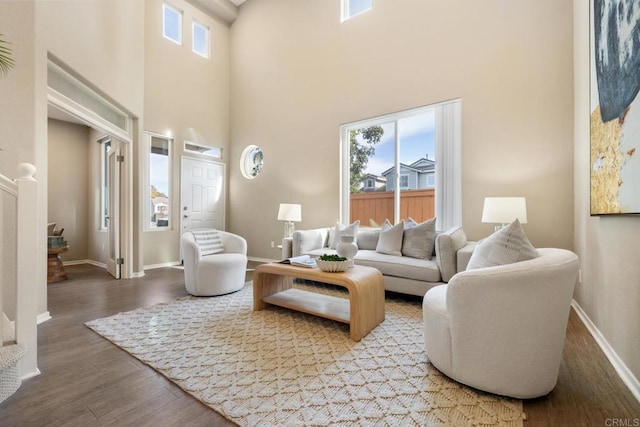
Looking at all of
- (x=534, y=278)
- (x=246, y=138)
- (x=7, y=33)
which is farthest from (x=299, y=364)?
(x=246, y=138)

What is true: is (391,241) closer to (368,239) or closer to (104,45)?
(368,239)

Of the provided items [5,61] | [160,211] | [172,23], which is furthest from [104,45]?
[160,211]

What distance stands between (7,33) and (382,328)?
374 centimetres

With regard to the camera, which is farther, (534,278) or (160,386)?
(160,386)

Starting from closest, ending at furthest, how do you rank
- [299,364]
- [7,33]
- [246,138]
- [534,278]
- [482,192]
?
[534,278] → [299,364] → [7,33] → [482,192] → [246,138]

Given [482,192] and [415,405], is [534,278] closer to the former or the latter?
[415,405]

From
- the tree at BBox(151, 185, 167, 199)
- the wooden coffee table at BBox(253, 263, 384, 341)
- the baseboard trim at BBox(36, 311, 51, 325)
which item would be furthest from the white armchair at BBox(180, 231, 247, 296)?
the tree at BBox(151, 185, 167, 199)

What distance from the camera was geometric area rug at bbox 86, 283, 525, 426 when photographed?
1.34 meters

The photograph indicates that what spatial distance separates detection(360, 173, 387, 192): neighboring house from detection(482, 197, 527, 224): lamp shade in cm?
160

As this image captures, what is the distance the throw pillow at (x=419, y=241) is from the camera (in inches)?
127

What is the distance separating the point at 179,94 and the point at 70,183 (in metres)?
2.76

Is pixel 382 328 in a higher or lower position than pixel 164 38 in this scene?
lower

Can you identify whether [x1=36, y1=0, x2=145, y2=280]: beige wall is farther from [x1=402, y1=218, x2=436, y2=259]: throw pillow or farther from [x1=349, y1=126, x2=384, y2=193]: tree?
[x1=402, y1=218, x2=436, y2=259]: throw pillow

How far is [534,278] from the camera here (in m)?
1.35
